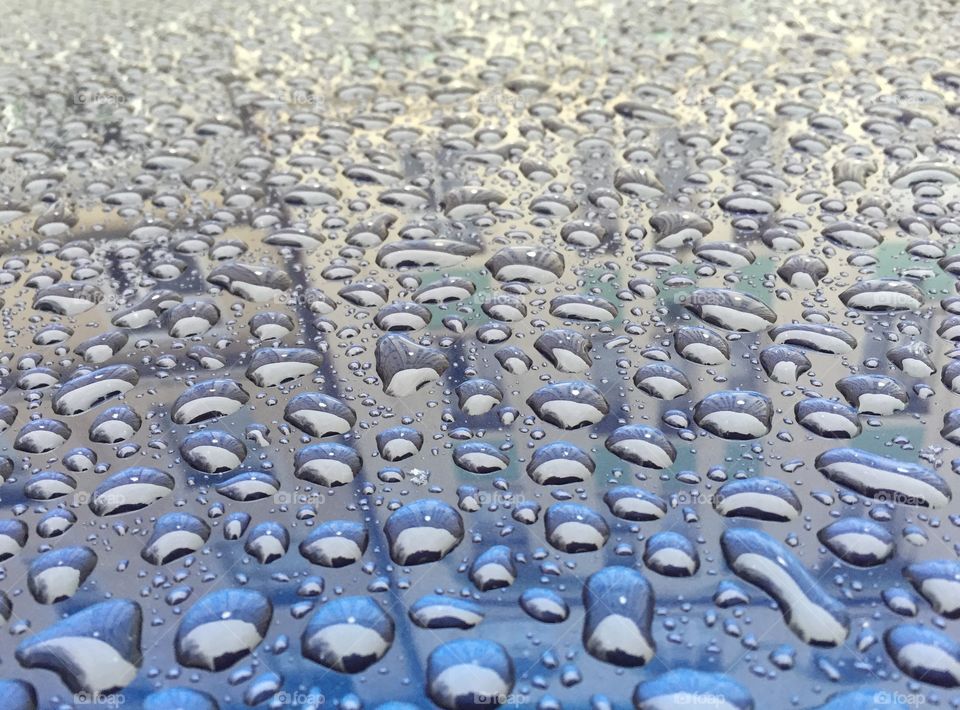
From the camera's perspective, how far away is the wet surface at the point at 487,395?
0.67 metres

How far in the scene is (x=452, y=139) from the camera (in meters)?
1.56

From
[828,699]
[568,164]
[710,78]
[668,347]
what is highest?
[710,78]

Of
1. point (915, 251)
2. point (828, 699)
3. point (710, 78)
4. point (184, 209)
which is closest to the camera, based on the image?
point (828, 699)

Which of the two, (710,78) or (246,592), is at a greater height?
(710,78)

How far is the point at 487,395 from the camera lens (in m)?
0.93

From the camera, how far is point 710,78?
1776mm

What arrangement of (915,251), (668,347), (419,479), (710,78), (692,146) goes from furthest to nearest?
(710,78), (692,146), (915,251), (668,347), (419,479)

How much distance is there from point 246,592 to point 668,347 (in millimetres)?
589

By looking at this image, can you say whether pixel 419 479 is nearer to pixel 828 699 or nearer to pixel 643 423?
pixel 643 423

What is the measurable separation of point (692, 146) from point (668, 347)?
659 mm

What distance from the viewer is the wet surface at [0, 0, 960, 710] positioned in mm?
667

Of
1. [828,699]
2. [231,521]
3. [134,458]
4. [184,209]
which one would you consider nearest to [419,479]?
[231,521]

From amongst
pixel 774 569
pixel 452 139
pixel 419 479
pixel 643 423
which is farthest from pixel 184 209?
pixel 774 569

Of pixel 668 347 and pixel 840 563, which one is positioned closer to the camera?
pixel 840 563
